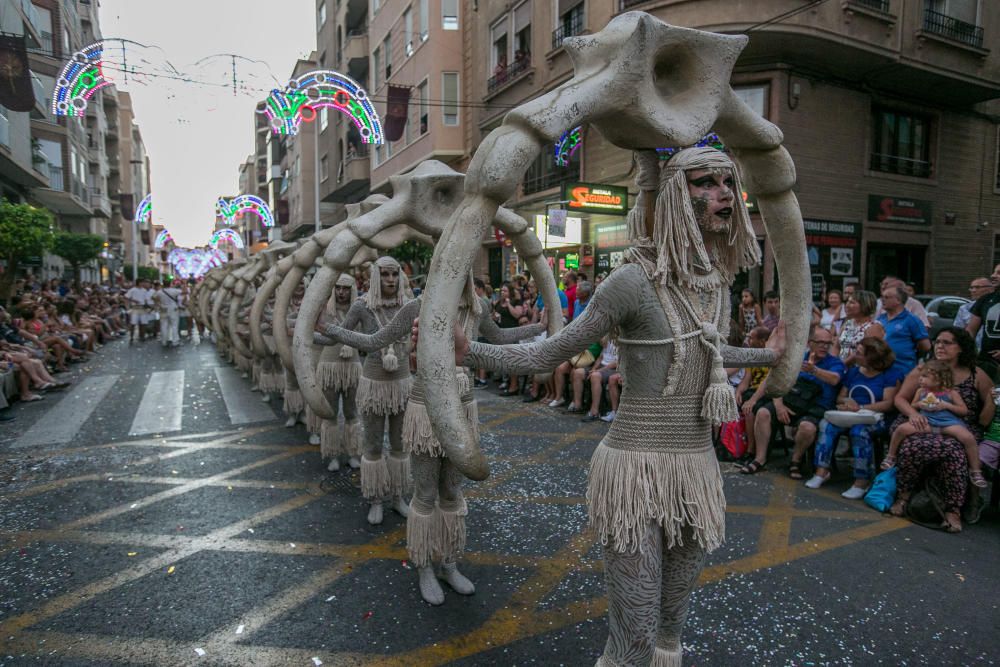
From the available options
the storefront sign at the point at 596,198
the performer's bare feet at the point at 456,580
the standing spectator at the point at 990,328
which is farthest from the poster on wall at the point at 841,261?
the performer's bare feet at the point at 456,580

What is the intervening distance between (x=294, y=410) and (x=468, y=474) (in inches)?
251

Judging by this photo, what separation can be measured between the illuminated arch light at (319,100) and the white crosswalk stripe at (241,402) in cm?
530

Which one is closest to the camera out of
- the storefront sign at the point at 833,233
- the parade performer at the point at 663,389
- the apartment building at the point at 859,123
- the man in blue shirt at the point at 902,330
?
the parade performer at the point at 663,389

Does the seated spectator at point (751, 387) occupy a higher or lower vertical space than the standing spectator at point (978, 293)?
lower

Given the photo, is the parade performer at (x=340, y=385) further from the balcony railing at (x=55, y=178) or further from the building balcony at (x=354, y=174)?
the balcony railing at (x=55, y=178)

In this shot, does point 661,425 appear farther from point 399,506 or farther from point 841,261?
point 841,261

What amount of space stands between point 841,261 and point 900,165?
3430 mm

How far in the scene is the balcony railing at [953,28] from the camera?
1382 cm

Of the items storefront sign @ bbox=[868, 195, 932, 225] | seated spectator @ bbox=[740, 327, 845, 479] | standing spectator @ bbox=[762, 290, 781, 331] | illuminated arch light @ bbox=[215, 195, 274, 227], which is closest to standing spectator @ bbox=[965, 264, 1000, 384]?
seated spectator @ bbox=[740, 327, 845, 479]

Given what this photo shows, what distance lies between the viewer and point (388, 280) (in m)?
4.51

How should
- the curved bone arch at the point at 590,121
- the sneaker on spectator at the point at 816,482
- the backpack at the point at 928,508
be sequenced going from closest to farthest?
the curved bone arch at the point at 590,121 < the backpack at the point at 928,508 < the sneaker on spectator at the point at 816,482

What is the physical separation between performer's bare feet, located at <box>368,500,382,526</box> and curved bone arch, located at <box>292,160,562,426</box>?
3.29ft

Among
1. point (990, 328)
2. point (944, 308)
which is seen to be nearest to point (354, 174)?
point (944, 308)

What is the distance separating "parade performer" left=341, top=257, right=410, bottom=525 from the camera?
4441mm
